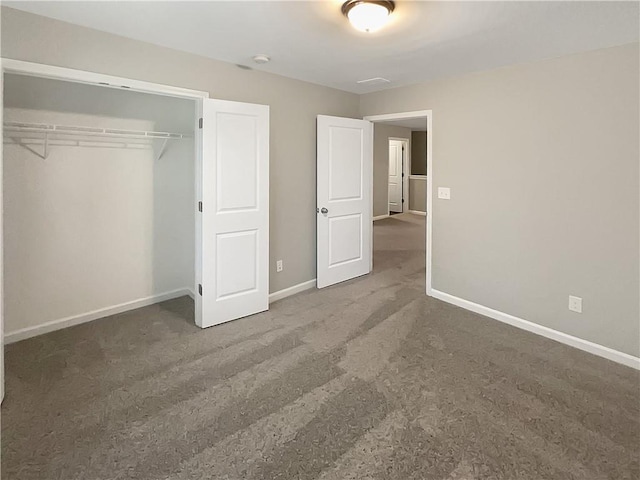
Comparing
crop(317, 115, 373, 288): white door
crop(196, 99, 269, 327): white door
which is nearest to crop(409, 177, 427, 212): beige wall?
crop(317, 115, 373, 288): white door

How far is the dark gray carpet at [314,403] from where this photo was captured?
1834 mm

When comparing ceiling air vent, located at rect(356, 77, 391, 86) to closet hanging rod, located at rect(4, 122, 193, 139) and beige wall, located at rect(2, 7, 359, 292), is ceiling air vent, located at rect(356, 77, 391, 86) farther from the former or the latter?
closet hanging rod, located at rect(4, 122, 193, 139)

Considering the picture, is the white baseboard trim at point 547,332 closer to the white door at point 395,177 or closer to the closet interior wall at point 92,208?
the closet interior wall at point 92,208

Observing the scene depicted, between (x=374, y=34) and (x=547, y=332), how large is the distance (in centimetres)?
276

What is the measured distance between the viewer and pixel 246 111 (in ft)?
11.2

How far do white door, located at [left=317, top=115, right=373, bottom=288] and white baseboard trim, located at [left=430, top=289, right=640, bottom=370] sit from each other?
1113 millimetres

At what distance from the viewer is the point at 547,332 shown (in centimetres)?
328

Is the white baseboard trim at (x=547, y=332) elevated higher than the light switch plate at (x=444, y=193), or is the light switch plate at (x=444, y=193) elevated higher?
the light switch plate at (x=444, y=193)

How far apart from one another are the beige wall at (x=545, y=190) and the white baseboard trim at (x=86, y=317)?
2872mm

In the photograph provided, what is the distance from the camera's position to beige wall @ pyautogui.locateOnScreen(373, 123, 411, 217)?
9.41 metres

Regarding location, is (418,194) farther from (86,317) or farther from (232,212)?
(86,317)

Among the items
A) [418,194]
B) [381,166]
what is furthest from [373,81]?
[418,194]

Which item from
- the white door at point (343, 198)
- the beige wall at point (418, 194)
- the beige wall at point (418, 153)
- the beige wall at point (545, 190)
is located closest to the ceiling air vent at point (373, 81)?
the beige wall at point (545, 190)

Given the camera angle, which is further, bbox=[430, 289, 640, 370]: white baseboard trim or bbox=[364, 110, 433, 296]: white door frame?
bbox=[364, 110, 433, 296]: white door frame
